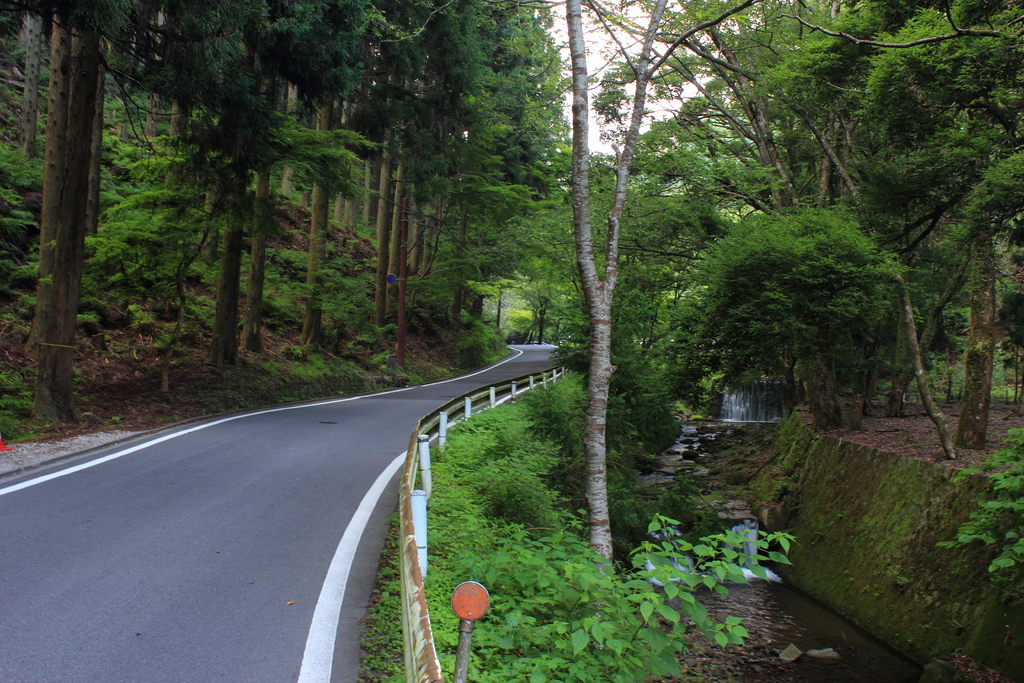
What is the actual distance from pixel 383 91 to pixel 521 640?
19.3 metres

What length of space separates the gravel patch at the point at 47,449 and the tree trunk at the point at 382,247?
1627 centimetres

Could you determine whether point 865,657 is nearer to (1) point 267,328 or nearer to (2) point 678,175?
(2) point 678,175

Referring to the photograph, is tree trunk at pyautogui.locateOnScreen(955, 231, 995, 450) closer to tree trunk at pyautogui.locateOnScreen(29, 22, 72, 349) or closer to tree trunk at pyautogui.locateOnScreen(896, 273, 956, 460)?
tree trunk at pyautogui.locateOnScreen(896, 273, 956, 460)

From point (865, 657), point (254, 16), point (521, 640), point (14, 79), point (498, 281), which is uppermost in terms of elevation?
point (14, 79)

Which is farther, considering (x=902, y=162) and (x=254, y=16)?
(x=254, y=16)

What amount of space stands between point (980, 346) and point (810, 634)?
217 inches

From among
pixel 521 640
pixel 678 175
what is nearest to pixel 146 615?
pixel 521 640

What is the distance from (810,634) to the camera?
33.4ft

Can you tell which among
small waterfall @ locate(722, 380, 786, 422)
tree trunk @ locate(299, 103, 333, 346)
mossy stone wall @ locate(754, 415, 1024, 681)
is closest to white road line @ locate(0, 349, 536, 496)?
tree trunk @ locate(299, 103, 333, 346)

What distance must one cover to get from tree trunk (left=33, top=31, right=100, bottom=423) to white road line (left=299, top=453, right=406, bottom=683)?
7.76m

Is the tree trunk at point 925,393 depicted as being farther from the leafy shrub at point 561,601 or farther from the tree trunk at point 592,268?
the leafy shrub at point 561,601

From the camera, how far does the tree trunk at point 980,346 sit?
10.9 m

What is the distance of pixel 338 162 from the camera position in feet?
53.1

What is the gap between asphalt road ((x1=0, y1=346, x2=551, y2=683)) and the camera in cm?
417
